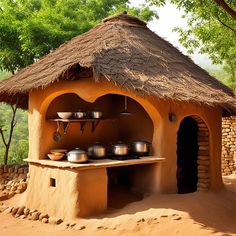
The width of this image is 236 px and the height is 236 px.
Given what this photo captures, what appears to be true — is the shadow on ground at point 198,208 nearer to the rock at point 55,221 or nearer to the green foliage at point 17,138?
the rock at point 55,221

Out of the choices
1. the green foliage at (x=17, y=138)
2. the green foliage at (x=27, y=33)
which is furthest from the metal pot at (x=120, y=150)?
the green foliage at (x=17, y=138)

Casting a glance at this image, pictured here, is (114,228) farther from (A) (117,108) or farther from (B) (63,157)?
(A) (117,108)

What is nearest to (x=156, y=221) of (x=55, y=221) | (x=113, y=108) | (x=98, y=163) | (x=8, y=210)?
(x=98, y=163)

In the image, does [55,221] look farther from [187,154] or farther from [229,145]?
[229,145]

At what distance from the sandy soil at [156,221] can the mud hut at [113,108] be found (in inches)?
17.5

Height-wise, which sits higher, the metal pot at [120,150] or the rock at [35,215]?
the metal pot at [120,150]

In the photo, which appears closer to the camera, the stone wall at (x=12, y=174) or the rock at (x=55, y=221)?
the rock at (x=55, y=221)

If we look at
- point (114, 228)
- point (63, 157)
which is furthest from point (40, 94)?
point (114, 228)

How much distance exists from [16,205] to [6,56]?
5.14 meters

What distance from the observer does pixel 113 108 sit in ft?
30.7

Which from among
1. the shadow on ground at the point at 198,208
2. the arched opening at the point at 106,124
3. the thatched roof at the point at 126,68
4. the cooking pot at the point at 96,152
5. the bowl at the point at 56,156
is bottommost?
the shadow on ground at the point at 198,208

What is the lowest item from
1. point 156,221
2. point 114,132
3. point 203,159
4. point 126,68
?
point 156,221

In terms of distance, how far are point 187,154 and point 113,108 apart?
2390mm

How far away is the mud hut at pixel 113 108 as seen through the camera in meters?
6.84
